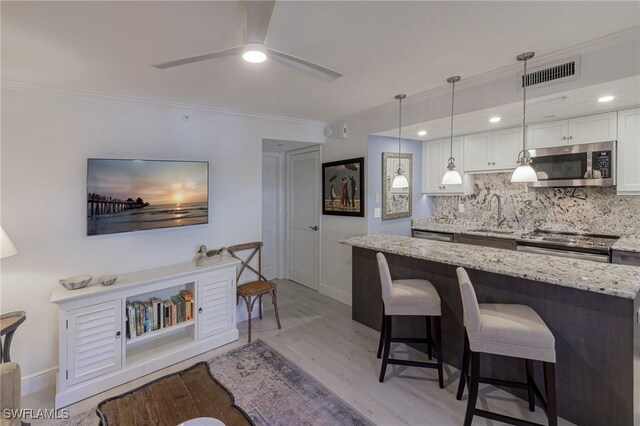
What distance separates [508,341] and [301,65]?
204cm

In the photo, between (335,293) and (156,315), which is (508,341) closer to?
(335,293)

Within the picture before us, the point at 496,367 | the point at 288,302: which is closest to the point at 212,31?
the point at 496,367

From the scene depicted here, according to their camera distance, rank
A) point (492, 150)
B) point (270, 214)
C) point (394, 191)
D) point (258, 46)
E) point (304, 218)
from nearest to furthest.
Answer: point (258, 46) → point (492, 150) → point (394, 191) → point (304, 218) → point (270, 214)

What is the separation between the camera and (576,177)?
319cm

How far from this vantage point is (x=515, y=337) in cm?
179

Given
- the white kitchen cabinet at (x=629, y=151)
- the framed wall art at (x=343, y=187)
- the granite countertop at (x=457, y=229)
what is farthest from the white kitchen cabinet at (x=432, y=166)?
the white kitchen cabinet at (x=629, y=151)

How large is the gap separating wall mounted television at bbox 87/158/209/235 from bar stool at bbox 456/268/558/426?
261cm

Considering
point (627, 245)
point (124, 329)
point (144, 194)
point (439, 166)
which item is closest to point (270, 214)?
point (144, 194)

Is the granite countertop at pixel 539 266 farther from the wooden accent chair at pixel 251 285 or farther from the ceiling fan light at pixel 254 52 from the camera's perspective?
the ceiling fan light at pixel 254 52

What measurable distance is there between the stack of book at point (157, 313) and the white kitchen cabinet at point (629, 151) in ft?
14.6

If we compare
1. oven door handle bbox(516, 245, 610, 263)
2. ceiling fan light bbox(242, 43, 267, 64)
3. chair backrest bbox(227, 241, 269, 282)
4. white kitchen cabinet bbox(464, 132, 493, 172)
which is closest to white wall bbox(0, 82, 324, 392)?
chair backrest bbox(227, 241, 269, 282)

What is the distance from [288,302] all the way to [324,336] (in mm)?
1108

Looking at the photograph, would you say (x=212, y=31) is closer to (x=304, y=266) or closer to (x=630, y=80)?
(x=630, y=80)

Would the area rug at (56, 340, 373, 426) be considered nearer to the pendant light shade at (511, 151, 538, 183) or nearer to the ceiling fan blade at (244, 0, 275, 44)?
the pendant light shade at (511, 151, 538, 183)
